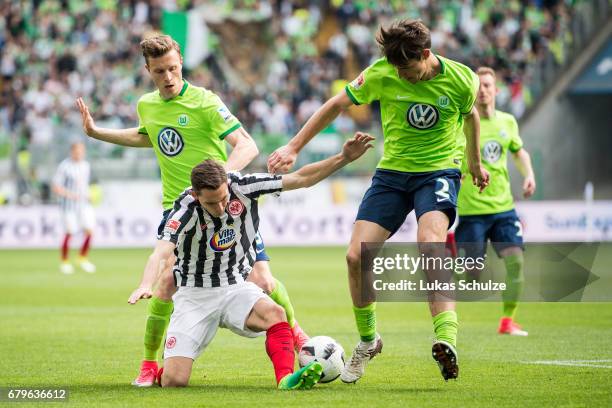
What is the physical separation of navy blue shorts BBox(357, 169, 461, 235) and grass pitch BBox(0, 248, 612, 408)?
1.14 metres

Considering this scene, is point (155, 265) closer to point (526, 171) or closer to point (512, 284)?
point (512, 284)

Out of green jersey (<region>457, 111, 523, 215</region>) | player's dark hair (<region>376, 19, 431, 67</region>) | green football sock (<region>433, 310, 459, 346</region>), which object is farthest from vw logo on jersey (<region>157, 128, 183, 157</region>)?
green jersey (<region>457, 111, 523, 215</region>)

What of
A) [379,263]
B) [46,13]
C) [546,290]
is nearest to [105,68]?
[46,13]

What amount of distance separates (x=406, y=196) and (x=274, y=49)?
26745mm

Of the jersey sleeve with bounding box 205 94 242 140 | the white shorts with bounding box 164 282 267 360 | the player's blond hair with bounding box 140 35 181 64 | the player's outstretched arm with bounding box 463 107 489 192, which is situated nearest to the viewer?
the white shorts with bounding box 164 282 267 360

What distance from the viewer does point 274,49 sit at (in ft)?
112

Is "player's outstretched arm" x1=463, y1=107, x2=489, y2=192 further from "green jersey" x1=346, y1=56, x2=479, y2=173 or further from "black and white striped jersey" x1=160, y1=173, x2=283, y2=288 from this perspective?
"black and white striped jersey" x1=160, y1=173, x2=283, y2=288

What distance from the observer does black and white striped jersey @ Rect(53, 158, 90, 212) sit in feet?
68.9

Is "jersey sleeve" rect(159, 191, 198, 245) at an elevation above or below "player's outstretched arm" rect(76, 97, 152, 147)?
below

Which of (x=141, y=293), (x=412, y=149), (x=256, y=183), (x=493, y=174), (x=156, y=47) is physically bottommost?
(x=141, y=293)

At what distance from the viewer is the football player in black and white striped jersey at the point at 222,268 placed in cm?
742

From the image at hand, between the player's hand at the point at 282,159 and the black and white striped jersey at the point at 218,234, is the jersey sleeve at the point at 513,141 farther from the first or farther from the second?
the player's hand at the point at 282,159

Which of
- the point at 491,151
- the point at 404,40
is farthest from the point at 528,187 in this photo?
the point at 404,40

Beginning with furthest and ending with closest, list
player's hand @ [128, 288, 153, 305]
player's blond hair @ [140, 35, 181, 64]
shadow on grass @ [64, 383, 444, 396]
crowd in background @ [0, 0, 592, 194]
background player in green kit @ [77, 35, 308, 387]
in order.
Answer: crowd in background @ [0, 0, 592, 194] < background player in green kit @ [77, 35, 308, 387] < player's blond hair @ [140, 35, 181, 64] < shadow on grass @ [64, 383, 444, 396] < player's hand @ [128, 288, 153, 305]
